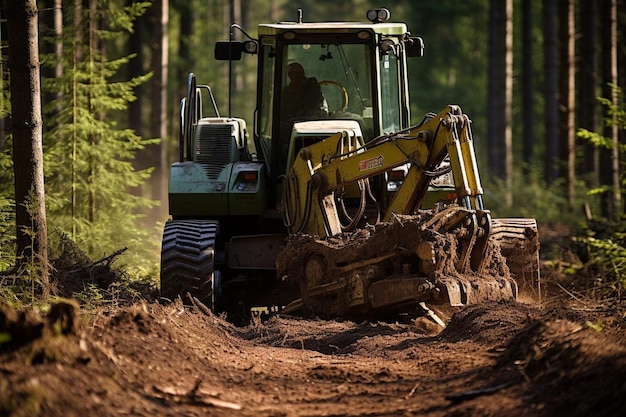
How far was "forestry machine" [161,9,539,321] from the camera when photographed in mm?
10383

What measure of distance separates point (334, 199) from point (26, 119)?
331 cm

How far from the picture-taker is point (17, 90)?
1134 centimetres

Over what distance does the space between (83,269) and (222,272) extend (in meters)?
1.51

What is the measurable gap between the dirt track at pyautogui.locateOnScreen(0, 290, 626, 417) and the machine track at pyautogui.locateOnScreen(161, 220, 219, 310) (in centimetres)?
197

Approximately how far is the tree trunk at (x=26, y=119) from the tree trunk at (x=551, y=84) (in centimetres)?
1974

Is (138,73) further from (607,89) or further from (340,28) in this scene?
(340,28)

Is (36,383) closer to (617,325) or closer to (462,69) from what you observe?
(617,325)

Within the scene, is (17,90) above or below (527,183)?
above

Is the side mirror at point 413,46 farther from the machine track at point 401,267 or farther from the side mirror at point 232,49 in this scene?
the machine track at point 401,267

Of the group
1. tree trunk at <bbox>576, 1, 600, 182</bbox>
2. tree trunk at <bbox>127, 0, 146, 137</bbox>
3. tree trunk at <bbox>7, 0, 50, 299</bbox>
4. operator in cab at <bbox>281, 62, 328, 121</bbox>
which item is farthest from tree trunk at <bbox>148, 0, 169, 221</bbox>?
tree trunk at <bbox>7, 0, 50, 299</bbox>

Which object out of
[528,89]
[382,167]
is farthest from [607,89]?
[528,89]

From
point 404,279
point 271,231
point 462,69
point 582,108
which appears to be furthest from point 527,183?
point 404,279

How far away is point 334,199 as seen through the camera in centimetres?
1224

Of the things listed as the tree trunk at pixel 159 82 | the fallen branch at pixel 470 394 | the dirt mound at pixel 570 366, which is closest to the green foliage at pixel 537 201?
the tree trunk at pixel 159 82
